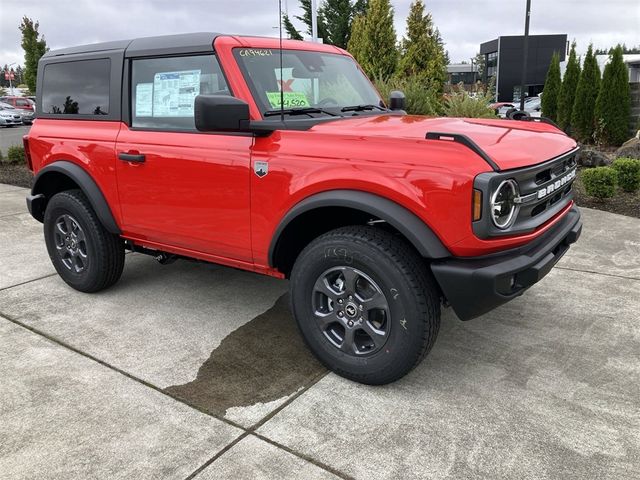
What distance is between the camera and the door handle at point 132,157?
143 inches

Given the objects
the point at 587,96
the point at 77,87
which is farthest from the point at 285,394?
the point at 587,96

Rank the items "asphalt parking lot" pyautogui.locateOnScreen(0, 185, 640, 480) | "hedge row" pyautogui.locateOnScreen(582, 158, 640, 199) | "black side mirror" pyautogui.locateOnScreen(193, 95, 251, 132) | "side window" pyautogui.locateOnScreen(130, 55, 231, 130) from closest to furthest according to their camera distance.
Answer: "asphalt parking lot" pyautogui.locateOnScreen(0, 185, 640, 480)
"black side mirror" pyautogui.locateOnScreen(193, 95, 251, 132)
"side window" pyautogui.locateOnScreen(130, 55, 231, 130)
"hedge row" pyautogui.locateOnScreen(582, 158, 640, 199)

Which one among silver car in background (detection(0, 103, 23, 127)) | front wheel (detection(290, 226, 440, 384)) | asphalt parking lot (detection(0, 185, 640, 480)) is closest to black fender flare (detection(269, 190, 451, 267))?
front wheel (detection(290, 226, 440, 384))

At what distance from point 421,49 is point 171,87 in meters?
10.8

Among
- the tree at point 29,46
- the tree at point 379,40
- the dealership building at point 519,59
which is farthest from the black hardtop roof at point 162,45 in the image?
the dealership building at point 519,59

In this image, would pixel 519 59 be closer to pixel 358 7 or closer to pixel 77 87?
pixel 358 7

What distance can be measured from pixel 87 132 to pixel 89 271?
1.05 m

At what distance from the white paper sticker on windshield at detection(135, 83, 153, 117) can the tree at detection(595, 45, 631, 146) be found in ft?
35.2

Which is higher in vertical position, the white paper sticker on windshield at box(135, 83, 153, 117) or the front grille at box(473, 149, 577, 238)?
the white paper sticker on windshield at box(135, 83, 153, 117)

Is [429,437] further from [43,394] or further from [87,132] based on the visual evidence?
[87,132]

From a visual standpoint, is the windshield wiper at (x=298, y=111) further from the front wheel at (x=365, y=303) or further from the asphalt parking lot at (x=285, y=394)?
the asphalt parking lot at (x=285, y=394)

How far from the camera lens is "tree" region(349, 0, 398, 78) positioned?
14.3m

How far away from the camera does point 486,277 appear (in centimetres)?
250

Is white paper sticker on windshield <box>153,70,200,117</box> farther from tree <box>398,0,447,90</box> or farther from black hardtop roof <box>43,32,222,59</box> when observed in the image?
tree <box>398,0,447,90</box>
